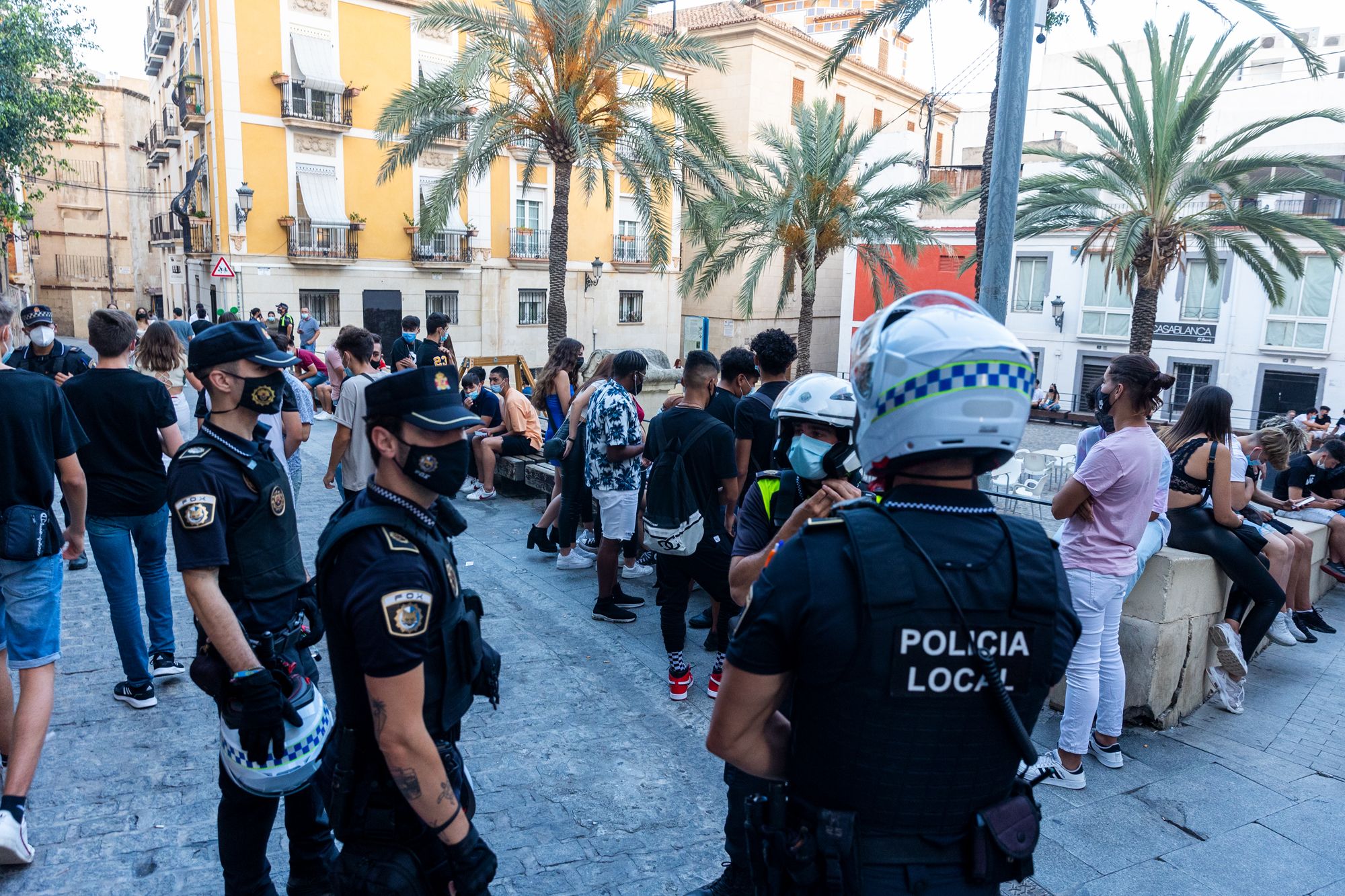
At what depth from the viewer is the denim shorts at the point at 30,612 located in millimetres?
3504

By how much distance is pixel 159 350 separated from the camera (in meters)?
4.89

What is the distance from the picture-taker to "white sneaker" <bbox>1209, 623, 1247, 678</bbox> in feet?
16.6

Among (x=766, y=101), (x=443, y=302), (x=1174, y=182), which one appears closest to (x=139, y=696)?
(x=1174, y=182)

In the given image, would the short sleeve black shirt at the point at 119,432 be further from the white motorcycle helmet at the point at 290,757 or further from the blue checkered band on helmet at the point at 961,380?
the blue checkered band on helmet at the point at 961,380

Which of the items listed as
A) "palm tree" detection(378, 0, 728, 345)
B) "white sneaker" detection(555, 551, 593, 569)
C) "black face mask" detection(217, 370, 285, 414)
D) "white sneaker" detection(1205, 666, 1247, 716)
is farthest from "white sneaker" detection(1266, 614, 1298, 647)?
"palm tree" detection(378, 0, 728, 345)

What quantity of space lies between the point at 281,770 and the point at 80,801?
5.59 feet

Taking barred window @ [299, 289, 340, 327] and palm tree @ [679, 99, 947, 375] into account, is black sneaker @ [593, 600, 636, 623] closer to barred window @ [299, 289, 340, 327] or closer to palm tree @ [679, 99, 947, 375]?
palm tree @ [679, 99, 947, 375]

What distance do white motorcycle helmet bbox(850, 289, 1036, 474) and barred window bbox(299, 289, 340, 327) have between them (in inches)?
1131

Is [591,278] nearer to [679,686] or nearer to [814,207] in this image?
[814,207]

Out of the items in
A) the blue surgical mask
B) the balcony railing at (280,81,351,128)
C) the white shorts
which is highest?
the balcony railing at (280,81,351,128)

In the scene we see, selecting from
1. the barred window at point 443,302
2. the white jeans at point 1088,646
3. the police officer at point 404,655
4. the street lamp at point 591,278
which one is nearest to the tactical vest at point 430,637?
the police officer at point 404,655

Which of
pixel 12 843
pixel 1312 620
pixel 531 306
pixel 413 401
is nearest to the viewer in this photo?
pixel 413 401

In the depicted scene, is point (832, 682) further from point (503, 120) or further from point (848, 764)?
point (503, 120)

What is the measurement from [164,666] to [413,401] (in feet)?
11.7
